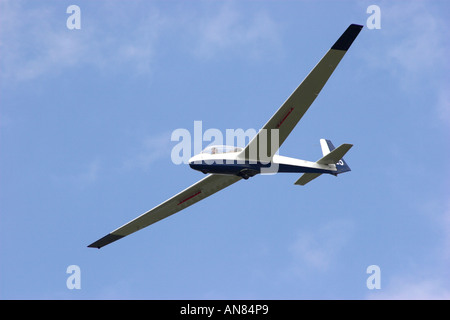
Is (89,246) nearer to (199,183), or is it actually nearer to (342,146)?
(199,183)

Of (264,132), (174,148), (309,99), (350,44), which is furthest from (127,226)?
(350,44)

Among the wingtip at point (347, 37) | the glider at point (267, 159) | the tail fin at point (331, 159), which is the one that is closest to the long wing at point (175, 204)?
the glider at point (267, 159)

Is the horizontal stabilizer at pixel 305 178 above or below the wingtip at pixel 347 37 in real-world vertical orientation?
below

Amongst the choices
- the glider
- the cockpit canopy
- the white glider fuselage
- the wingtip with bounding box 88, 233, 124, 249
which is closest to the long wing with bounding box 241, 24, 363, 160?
the glider

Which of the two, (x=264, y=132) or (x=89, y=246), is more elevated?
(x=264, y=132)

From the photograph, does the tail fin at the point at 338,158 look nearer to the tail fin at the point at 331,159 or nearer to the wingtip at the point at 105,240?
the tail fin at the point at 331,159

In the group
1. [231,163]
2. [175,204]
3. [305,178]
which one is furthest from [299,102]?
[175,204]
